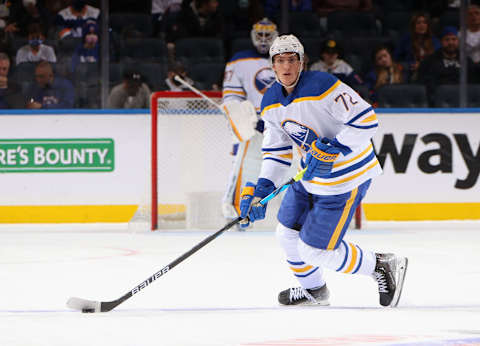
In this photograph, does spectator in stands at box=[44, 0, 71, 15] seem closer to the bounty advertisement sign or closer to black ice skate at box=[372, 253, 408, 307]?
the bounty advertisement sign

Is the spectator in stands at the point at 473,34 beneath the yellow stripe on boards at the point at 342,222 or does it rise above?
above

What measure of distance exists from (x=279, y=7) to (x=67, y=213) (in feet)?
7.25

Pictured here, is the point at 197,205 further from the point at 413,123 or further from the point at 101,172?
the point at 413,123

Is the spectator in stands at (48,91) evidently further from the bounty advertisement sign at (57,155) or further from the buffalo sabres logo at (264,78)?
the buffalo sabres logo at (264,78)

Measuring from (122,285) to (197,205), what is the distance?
2.65m

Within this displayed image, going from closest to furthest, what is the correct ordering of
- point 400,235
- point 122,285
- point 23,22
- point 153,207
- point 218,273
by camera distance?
1. point 122,285
2. point 218,273
3. point 400,235
4. point 153,207
5. point 23,22

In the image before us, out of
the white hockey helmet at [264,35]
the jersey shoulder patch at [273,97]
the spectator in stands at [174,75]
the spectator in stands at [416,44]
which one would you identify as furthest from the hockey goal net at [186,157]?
the jersey shoulder patch at [273,97]

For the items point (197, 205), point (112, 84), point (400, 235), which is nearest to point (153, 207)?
point (197, 205)

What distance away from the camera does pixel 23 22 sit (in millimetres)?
7520

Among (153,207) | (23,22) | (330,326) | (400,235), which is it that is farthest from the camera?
(23,22)

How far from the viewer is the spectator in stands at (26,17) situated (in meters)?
7.48

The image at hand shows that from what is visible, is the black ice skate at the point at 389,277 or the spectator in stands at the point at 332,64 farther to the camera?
the spectator in stands at the point at 332,64

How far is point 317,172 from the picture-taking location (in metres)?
3.59

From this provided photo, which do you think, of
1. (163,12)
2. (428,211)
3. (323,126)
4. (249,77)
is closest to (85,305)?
(323,126)
